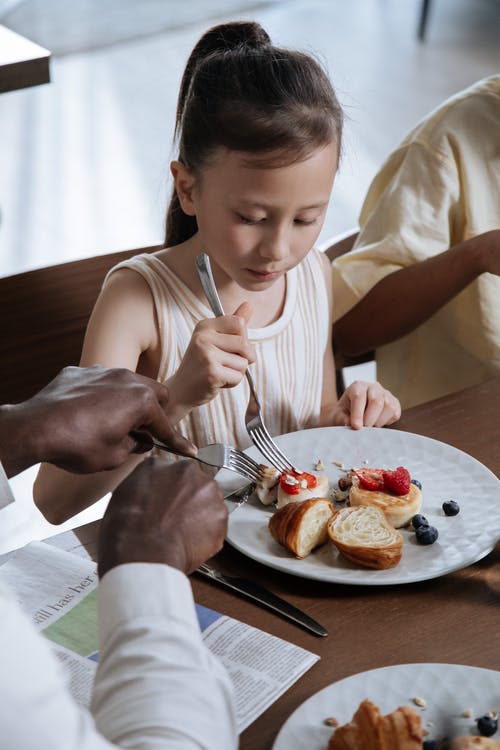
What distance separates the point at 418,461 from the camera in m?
1.38

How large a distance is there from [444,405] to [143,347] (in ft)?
1.60

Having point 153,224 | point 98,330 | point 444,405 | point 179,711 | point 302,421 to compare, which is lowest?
point 153,224

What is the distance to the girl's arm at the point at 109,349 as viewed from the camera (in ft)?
4.86

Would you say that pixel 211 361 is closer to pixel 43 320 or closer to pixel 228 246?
pixel 228 246

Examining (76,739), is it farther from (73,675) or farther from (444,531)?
(444,531)

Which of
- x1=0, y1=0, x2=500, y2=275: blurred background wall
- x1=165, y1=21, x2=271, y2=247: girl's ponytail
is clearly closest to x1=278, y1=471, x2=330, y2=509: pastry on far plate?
x1=165, y1=21, x2=271, y2=247: girl's ponytail

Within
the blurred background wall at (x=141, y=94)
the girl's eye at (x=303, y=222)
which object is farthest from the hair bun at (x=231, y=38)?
the blurred background wall at (x=141, y=94)

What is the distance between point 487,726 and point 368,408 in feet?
2.13

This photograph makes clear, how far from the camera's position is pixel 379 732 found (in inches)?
34.4

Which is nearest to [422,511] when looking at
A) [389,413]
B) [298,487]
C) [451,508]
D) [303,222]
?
[451,508]

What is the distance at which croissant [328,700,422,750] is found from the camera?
0.88 m

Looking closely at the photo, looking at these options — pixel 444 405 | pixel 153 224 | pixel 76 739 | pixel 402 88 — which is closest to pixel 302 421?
pixel 444 405

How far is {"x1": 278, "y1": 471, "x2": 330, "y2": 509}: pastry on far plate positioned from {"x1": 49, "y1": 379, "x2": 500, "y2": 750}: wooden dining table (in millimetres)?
98

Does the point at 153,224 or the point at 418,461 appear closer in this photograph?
the point at 418,461
